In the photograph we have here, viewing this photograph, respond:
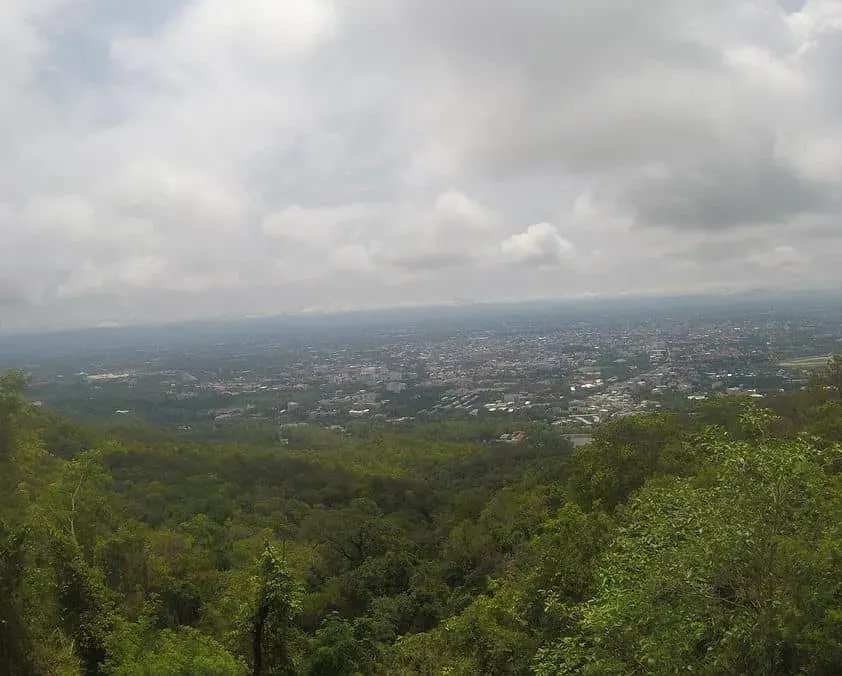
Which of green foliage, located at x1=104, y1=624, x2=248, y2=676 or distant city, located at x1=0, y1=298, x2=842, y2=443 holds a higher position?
green foliage, located at x1=104, y1=624, x2=248, y2=676

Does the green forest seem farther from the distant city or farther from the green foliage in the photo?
the distant city

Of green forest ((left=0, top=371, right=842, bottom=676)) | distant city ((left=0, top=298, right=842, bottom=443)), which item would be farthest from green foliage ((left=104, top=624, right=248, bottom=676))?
distant city ((left=0, top=298, right=842, bottom=443))

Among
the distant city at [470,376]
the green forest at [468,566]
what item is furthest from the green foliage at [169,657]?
the distant city at [470,376]

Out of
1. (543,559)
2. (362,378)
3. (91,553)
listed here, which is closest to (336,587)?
(91,553)

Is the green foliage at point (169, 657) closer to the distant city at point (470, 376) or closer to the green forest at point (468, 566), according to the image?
the green forest at point (468, 566)

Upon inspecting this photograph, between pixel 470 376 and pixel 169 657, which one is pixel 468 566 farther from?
pixel 470 376

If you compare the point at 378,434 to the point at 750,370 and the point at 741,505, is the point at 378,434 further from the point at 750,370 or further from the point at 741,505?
the point at 741,505
